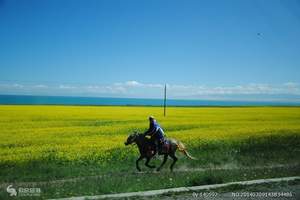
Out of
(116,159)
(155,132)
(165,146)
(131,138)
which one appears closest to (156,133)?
(155,132)

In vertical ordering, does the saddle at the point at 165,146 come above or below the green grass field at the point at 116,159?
above

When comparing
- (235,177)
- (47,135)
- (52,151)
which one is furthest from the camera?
(47,135)

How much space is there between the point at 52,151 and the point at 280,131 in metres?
16.0

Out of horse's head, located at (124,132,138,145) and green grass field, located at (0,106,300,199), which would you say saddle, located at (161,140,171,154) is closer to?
green grass field, located at (0,106,300,199)

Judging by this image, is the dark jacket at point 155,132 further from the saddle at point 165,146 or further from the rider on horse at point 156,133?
the saddle at point 165,146

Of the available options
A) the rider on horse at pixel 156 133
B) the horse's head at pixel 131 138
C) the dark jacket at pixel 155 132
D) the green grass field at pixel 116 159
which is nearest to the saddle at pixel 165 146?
the rider on horse at pixel 156 133

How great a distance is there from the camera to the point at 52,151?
1775 cm

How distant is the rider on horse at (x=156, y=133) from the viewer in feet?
46.9

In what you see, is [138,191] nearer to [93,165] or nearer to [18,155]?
[93,165]

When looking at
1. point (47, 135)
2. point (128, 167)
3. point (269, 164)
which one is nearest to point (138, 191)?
point (128, 167)

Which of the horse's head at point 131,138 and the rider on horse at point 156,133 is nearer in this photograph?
the rider on horse at point 156,133

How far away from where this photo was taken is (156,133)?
1444 centimetres

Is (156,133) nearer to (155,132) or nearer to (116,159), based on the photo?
(155,132)

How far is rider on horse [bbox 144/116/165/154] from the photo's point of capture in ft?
46.9
